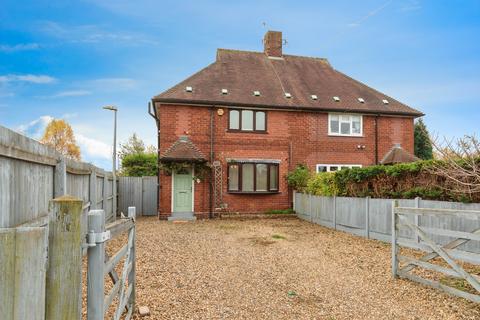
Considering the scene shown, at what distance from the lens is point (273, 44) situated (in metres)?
22.5

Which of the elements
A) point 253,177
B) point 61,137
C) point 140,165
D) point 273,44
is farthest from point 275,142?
point 61,137

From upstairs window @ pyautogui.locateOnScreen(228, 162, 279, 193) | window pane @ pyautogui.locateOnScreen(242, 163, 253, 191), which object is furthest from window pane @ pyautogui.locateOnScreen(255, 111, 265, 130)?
window pane @ pyautogui.locateOnScreen(242, 163, 253, 191)

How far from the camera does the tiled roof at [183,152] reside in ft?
54.5

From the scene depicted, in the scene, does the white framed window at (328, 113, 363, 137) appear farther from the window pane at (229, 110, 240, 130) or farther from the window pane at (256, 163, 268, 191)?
the window pane at (229, 110, 240, 130)

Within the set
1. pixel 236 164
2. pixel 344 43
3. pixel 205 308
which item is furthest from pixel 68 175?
pixel 344 43

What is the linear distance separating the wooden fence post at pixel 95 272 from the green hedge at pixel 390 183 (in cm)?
804

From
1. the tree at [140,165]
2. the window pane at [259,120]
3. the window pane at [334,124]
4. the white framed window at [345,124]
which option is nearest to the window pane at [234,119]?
the window pane at [259,120]

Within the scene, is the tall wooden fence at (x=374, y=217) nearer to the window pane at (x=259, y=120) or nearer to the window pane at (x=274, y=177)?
the window pane at (x=274, y=177)

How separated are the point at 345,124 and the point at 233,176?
716 cm

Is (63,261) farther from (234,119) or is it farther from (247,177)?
(234,119)

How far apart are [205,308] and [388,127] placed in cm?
1803

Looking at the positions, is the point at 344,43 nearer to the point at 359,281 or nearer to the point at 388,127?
the point at 388,127

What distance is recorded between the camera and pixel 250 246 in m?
10.4

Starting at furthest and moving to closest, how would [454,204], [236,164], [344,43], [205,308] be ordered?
1. [344,43]
2. [236,164]
3. [454,204]
4. [205,308]
